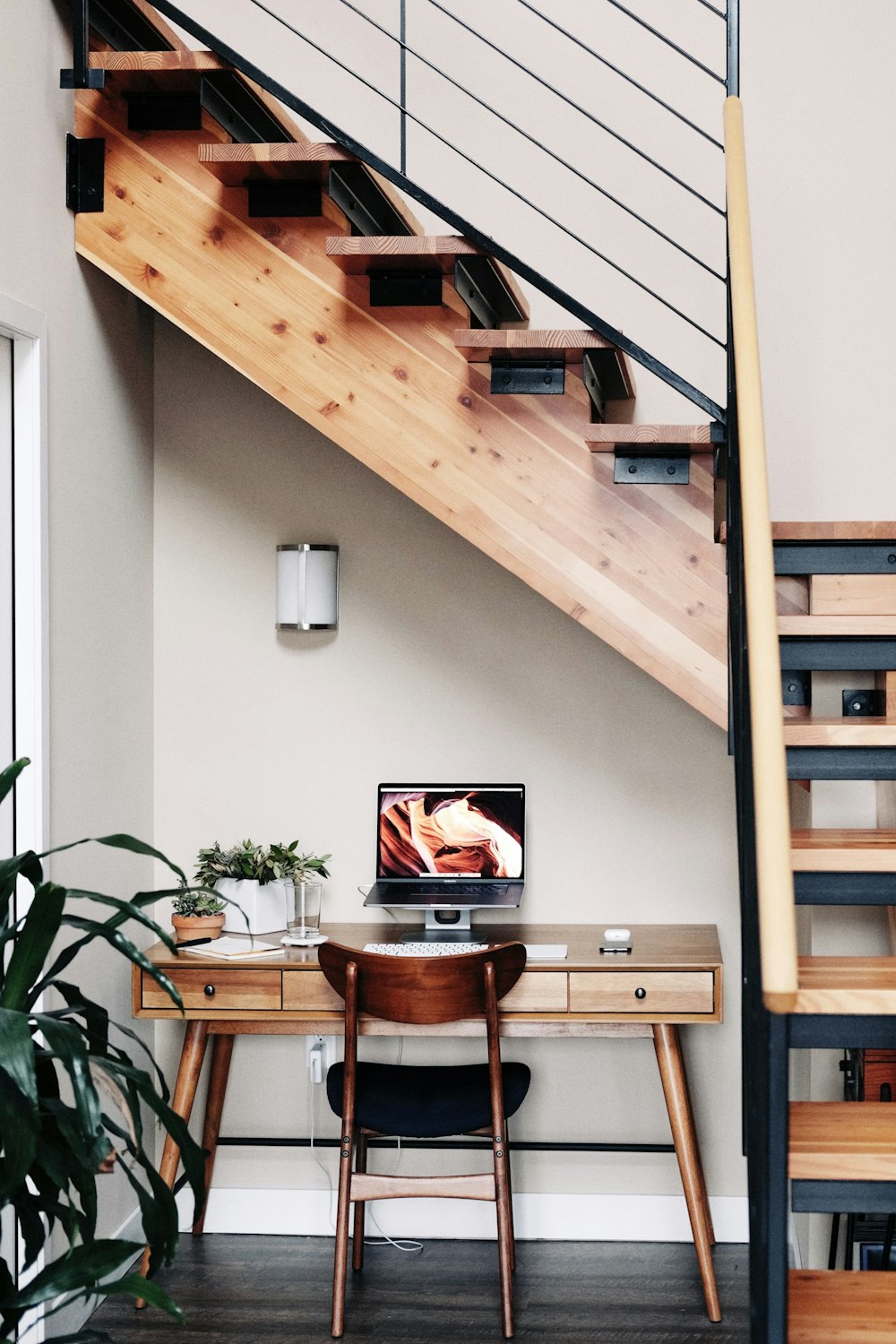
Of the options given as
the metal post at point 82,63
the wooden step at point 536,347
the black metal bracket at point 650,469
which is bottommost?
the black metal bracket at point 650,469

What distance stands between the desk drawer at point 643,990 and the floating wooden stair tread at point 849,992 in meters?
1.23

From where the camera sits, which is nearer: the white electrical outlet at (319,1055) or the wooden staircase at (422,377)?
the wooden staircase at (422,377)

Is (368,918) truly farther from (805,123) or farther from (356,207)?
(805,123)

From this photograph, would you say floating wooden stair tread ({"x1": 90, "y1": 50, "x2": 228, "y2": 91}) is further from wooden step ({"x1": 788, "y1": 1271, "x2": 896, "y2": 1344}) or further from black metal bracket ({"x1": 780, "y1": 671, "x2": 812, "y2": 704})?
wooden step ({"x1": 788, "y1": 1271, "x2": 896, "y2": 1344})

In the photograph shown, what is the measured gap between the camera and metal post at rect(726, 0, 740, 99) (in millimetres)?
2689

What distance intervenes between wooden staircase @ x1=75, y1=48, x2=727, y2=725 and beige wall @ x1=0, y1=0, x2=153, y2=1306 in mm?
194

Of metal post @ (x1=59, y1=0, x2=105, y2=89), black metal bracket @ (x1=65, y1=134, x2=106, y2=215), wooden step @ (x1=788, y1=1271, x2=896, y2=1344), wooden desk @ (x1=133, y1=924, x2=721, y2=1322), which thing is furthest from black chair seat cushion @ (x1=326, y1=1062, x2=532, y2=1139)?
metal post @ (x1=59, y1=0, x2=105, y2=89)

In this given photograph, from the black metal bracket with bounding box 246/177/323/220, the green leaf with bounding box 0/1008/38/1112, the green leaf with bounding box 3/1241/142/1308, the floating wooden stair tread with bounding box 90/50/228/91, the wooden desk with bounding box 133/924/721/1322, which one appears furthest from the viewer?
the wooden desk with bounding box 133/924/721/1322

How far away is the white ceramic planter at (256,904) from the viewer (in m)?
3.74

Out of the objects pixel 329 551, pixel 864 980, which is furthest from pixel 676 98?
pixel 864 980

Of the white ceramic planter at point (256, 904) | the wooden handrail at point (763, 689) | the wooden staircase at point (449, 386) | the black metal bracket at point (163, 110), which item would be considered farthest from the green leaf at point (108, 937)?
the black metal bracket at point (163, 110)

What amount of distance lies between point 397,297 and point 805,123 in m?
1.59

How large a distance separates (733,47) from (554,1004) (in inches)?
86.2

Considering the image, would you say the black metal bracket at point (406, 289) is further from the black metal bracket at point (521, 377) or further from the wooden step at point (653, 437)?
the wooden step at point (653, 437)
